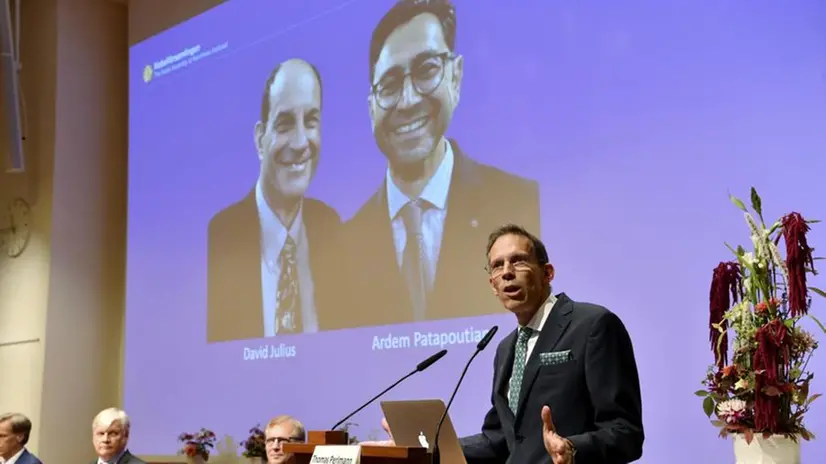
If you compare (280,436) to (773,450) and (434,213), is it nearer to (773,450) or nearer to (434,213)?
(434,213)

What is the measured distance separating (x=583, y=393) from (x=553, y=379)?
3.3 inches

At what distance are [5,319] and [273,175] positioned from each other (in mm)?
2901

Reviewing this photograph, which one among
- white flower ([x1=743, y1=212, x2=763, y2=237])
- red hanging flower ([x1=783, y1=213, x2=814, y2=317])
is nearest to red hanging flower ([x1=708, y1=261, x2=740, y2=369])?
white flower ([x1=743, y1=212, x2=763, y2=237])

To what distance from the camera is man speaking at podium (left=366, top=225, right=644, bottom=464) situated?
87.7 inches

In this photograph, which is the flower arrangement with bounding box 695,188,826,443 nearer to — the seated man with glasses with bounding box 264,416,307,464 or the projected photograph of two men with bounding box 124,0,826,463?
the projected photograph of two men with bounding box 124,0,826,463

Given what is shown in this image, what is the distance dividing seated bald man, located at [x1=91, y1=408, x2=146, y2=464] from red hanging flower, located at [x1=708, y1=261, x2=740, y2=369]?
2.83 meters

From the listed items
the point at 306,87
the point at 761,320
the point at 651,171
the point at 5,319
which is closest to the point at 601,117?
the point at 651,171

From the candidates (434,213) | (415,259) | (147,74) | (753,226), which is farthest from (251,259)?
(753,226)

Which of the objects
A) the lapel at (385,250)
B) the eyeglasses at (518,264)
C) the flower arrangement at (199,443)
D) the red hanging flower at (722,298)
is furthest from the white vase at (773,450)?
the flower arrangement at (199,443)

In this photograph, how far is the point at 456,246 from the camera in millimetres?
4562

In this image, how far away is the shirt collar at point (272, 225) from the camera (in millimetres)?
5477

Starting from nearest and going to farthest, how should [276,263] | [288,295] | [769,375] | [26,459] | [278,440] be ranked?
[769,375] < [278,440] < [26,459] < [288,295] < [276,263]

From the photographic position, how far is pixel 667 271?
12.2ft

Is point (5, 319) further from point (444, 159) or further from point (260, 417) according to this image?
point (444, 159)
